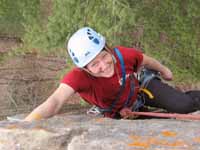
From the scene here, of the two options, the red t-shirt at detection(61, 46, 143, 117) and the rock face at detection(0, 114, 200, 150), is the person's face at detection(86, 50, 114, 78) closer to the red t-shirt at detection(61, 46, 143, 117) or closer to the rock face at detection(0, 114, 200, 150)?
the red t-shirt at detection(61, 46, 143, 117)

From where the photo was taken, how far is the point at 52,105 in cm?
264

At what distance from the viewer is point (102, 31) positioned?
5.27 m

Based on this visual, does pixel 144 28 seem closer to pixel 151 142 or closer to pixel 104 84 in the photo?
pixel 104 84

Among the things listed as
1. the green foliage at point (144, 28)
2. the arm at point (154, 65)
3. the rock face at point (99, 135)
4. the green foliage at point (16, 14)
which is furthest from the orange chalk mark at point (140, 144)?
the green foliage at point (16, 14)

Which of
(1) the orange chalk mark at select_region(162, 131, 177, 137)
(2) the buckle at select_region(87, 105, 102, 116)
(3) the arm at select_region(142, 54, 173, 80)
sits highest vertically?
(3) the arm at select_region(142, 54, 173, 80)

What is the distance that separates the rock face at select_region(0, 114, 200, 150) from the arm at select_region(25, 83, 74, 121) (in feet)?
0.64

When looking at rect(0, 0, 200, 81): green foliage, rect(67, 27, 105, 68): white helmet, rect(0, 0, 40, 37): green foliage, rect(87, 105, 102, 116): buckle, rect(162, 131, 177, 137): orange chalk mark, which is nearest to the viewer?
rect(162, 131, 177, 137): orange chalk mark

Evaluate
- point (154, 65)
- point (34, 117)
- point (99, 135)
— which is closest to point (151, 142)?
point (99, 135)

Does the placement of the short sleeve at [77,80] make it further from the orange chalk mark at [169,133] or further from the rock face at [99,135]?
the orange chalk mark at [169,133]

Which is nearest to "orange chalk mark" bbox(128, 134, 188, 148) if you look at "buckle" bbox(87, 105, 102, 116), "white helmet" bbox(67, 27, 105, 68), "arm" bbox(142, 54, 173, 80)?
"white helmet" bbox(67, 27, 105, 68)

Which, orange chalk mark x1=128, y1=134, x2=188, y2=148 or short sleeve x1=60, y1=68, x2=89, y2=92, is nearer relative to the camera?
orange chalk mark x1=128, y1=134, x2=188, y2=148

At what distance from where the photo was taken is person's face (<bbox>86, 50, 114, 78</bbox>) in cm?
276

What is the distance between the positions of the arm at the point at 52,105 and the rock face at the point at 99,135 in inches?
7.7

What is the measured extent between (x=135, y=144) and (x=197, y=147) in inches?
10.9
